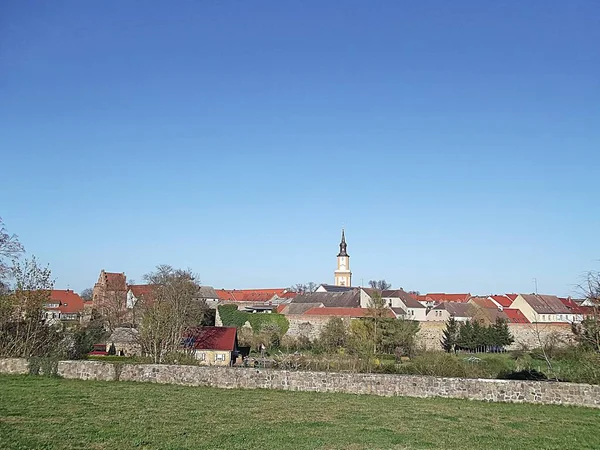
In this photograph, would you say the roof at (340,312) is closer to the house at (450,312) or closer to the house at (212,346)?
the house at (450,312)

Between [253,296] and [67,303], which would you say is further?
[253,296]

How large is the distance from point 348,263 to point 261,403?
3943 inches

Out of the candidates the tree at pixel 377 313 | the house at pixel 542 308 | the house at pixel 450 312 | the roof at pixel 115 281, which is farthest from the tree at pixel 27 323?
the house at pixel 542 308

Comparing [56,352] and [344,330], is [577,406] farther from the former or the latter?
[344,330]

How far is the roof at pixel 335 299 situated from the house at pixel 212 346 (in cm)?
3049

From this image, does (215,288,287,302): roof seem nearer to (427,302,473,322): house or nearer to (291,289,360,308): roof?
(291,289,360,308): roof

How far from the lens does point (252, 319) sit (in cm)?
5569

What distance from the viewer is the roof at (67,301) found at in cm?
8044

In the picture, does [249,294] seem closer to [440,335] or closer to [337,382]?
[440,335]

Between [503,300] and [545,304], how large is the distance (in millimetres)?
→ 8680

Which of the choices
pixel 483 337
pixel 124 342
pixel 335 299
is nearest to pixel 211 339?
pixel 124 342

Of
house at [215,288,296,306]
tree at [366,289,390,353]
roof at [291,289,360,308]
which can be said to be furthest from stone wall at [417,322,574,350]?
house at [215,288,296,306]

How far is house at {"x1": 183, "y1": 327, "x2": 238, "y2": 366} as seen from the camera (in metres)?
35.3

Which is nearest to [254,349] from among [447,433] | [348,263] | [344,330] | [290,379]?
[344,330]
